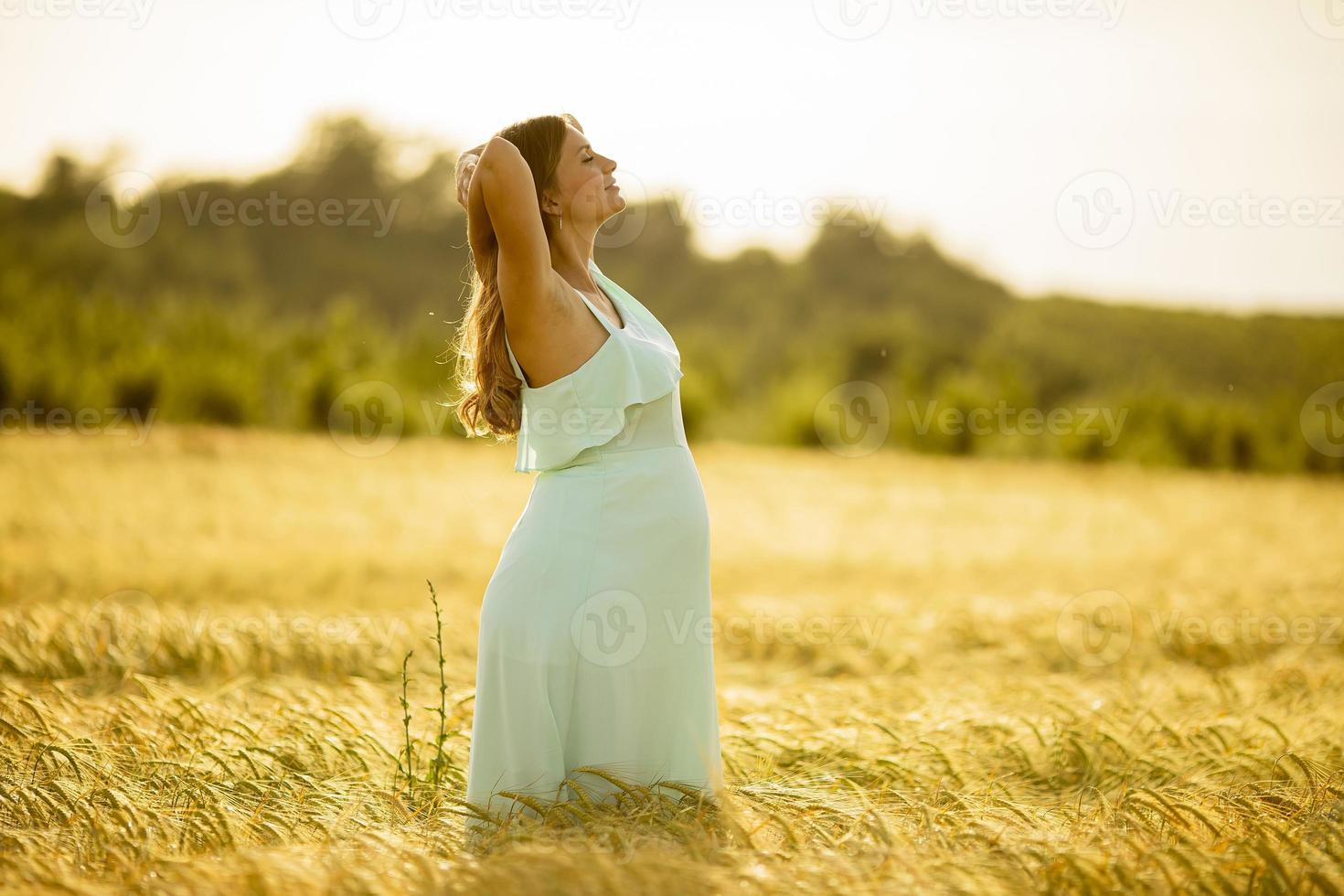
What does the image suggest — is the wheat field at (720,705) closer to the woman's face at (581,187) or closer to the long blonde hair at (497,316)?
the long blonde hair at (497,316)

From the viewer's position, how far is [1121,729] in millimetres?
4785

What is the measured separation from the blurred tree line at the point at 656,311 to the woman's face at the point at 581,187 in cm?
477

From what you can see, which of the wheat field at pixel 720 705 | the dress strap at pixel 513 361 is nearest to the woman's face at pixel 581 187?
the dress strap at pixel 513 361

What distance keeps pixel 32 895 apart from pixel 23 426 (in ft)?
58.6

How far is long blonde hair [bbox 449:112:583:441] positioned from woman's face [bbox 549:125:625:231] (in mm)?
27

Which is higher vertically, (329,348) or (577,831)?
(329,348)

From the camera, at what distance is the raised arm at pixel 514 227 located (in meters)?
2.72

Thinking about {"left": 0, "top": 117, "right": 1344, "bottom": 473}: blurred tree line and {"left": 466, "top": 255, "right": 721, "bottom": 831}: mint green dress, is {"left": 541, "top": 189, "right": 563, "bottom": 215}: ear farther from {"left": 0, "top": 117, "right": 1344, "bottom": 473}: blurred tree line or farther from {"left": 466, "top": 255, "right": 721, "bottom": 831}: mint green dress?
{"left": 0, "top": 117, "right": 1344, "bottom": 473}: blurred tree line

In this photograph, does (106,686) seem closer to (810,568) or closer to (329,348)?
(810,568)

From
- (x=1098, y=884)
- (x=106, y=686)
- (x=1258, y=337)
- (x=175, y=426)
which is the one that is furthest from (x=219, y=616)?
(x=1258, y=337)

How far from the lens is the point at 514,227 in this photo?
2.74 meters

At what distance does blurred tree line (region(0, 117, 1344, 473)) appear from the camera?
21656 mm

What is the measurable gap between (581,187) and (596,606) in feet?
4.10

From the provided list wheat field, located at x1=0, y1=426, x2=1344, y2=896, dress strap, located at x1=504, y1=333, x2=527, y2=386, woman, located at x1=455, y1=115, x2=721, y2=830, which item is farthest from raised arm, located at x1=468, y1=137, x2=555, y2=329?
wheat field, located at x1=0, y1=426, x2=1344, y2=896
